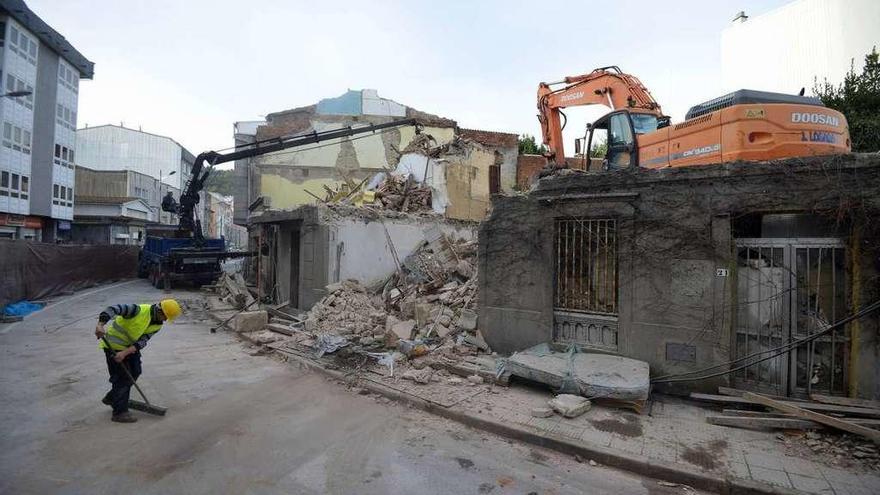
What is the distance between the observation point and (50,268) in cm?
1702

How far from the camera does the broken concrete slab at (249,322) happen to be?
11.3 metres

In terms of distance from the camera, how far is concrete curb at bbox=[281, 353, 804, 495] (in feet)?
13.6

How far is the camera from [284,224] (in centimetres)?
1488

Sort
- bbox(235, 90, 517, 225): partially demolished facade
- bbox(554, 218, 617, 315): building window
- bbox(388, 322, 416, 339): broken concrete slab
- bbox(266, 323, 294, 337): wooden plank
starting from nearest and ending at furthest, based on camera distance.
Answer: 1. bbox(554, 218, 617, 315): building window
2. bbox(388, 322, 416, 339): broken concrete slab
3. bbox(266, 323, 294, 337): wooden plank
4. bbox(235, 90, 517, 225): partially demolished facade

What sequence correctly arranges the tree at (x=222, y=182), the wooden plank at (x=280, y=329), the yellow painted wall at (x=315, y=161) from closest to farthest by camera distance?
the wooden plank at (x=280, y=329) < the yellow painted wall at (x=315, y=161) < the tree at (x=222, y=182)

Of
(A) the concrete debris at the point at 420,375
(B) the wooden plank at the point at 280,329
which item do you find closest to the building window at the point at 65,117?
(B) the wooden plank at the point at 280,329

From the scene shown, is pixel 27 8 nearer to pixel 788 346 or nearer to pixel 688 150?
pixel 688 150

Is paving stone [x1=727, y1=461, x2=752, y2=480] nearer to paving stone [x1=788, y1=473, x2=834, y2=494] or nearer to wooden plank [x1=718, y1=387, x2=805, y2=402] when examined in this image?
paving stone [x1=788, y1=473, x2=834, y2=494]

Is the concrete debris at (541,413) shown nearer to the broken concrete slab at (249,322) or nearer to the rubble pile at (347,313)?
the rubble pile at (347,313)

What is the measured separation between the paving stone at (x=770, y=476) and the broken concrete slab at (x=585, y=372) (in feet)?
4.84

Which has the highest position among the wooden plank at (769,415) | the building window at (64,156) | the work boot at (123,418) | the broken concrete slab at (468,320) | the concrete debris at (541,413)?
the building window at (64,156)

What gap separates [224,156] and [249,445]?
611 inches

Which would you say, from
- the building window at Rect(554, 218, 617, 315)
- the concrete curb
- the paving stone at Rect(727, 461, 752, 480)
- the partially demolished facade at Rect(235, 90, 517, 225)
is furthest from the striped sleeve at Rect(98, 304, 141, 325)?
the partially demolished facade at Rect(235, 90, 517, 225)

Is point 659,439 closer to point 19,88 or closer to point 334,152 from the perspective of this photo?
point 334,152
